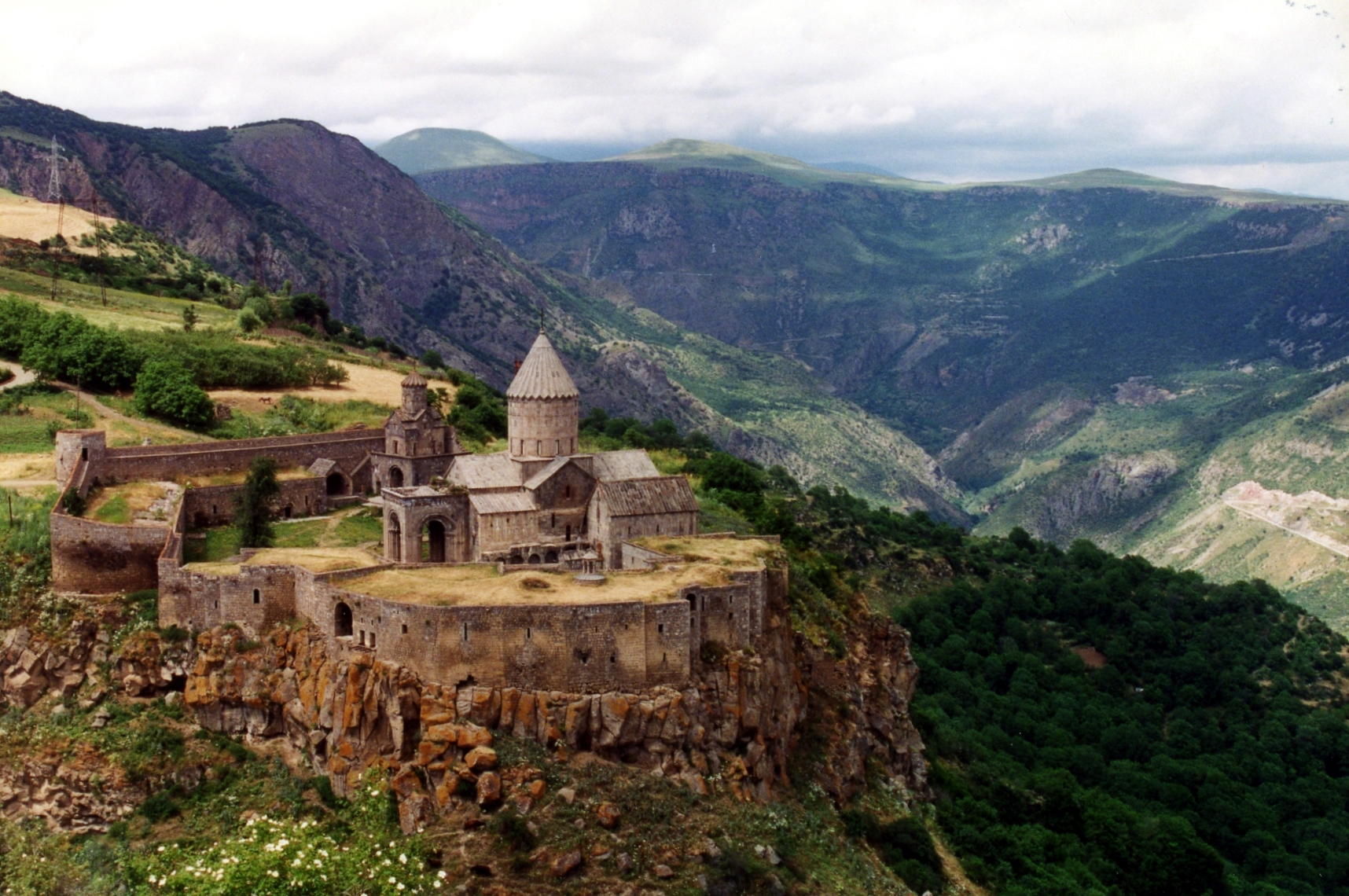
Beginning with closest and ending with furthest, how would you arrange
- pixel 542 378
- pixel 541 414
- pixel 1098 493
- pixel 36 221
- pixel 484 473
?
pixel 484 473
pixel 541 414
pixel 542 378
pixel 36 221
pixel 1098 493

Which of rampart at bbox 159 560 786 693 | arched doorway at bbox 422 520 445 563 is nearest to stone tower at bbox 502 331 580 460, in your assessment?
arched doorway at bbox 422 520 445 563

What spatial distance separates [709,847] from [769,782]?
6.73 metres

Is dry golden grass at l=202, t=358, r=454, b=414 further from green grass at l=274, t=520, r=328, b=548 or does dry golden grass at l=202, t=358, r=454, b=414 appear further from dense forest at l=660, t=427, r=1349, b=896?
dense forest at l=660, t=427, r=1349, b=896

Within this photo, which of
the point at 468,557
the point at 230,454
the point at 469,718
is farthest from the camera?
the point at 230,454

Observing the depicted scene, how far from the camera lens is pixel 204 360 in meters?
74.1

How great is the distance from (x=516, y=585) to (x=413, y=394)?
56.4ft

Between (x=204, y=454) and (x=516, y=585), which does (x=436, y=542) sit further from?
(x=204, y=454)

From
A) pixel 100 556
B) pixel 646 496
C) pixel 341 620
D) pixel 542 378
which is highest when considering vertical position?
pixel 542 378

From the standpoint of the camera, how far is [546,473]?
167 feet

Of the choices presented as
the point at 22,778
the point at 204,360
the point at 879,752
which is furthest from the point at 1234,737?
the point at 22,778

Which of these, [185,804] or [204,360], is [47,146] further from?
[185,804]

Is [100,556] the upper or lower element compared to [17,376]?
lower

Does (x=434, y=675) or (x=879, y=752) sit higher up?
(x=434, y=675)

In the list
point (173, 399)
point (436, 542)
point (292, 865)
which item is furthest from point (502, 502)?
point (173, 399)
